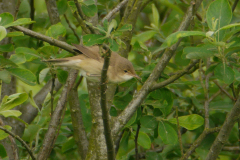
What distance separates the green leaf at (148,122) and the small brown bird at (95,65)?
1.26ft

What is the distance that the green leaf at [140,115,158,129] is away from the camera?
2.57m

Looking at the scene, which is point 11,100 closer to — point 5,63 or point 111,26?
point 5,63

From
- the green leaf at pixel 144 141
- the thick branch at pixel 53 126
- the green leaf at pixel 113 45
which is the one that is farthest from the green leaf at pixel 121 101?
the green leaf at pixel 113 45

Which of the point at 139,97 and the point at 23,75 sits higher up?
the point at 23,75

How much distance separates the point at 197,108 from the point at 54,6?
1.83 m

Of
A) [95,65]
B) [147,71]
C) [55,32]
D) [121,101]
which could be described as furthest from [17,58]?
[147,71]

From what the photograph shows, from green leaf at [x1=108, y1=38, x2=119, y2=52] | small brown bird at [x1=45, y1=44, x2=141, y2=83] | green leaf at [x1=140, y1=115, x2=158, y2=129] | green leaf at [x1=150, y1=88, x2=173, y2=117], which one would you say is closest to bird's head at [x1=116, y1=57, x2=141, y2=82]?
small brown bird at [x1=45, y1=44, x2=141, y2=83]

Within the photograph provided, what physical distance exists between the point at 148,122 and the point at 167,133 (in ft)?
0.60

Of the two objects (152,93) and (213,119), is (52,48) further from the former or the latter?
(213,119)

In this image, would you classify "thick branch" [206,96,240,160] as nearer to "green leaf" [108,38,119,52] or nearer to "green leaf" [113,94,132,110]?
"green leaf" [113,94,132,110]

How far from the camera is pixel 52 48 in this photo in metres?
2.64

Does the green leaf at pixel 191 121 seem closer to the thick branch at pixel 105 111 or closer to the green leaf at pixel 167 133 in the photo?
the green leaf at pixel 167 133

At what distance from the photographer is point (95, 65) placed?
2.91 metres

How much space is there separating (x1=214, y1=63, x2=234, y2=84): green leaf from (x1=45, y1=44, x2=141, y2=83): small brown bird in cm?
72
